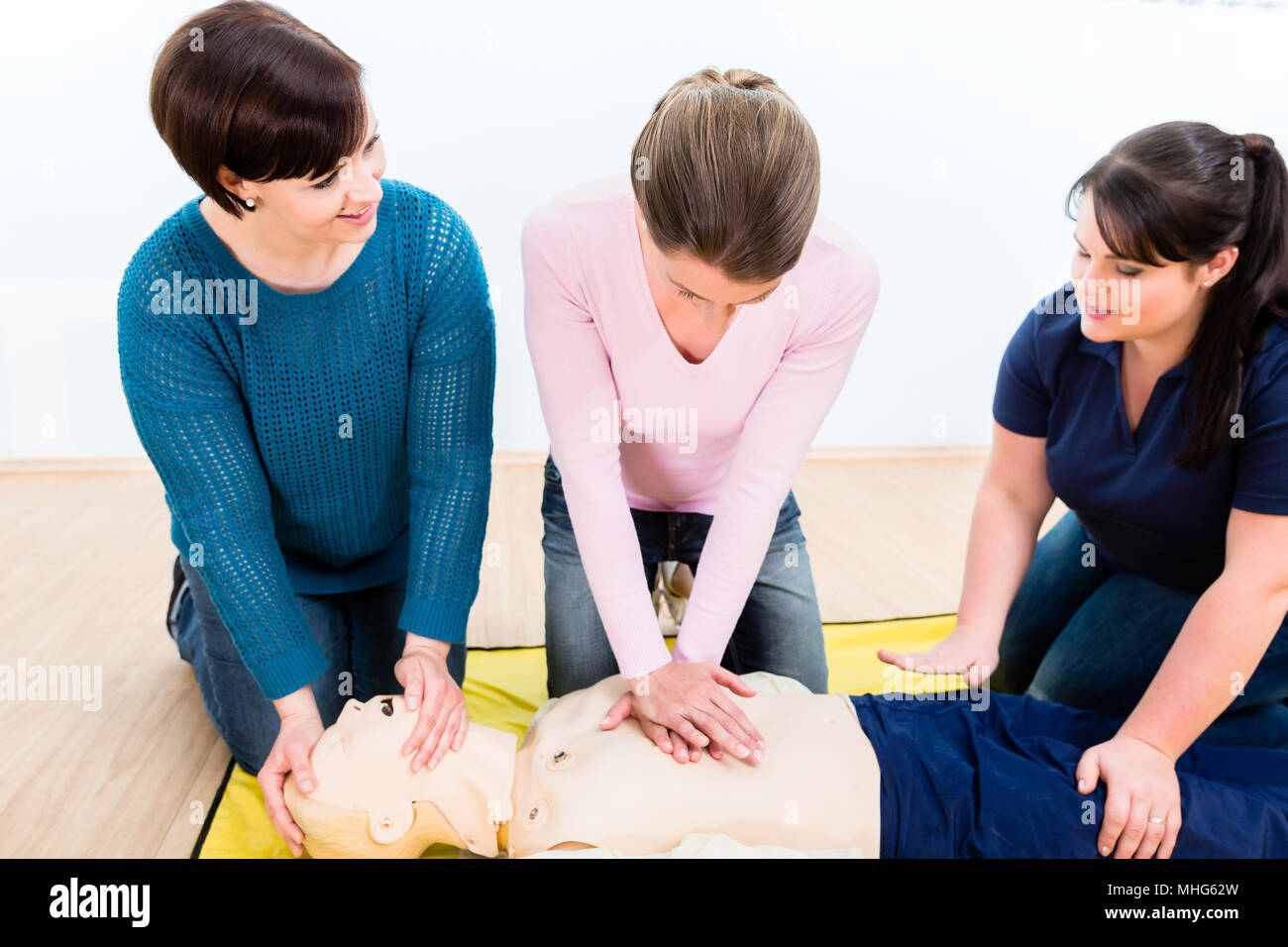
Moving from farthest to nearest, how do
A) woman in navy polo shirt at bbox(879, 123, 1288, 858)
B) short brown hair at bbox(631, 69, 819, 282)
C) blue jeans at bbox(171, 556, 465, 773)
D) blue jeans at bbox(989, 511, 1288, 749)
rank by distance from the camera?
1. blue jeans at bbox(171, 556, 465, 773)
2. blue jeans at bbox(989, 511, 1288, 749)
3. woman in navy polo shirt at bbox(879, 123, 1288, 858)
4. short brown hair at bbox(631, 69, 819, 282)

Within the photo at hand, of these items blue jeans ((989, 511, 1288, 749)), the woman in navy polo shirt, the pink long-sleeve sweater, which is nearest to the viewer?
the woman in navy polo shirt

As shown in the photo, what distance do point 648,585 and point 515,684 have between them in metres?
0.40

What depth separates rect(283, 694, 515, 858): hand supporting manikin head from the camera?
125 cm

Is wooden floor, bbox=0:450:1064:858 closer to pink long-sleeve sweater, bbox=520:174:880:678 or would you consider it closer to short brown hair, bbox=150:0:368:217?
pink long-sleeve sweater, bbox=520:174:880:678

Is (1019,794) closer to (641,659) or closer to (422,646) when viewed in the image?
(641,659)

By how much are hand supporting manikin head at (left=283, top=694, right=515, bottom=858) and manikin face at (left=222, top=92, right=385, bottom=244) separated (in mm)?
585

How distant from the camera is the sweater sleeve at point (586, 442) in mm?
1382

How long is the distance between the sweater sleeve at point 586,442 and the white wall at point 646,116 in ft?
5.48

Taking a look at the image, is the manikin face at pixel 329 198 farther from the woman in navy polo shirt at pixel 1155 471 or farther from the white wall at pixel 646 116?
the white wall at pixel 646 116

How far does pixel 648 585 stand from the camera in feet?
5.70

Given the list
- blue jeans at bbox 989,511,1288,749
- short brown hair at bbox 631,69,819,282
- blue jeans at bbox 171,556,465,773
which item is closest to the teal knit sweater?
blue jeans at bbox 171,556,465,773
